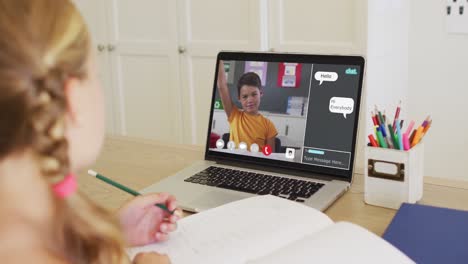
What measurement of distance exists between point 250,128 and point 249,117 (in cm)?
2

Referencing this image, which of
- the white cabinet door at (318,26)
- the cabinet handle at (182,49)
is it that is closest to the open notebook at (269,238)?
the white cabinet door at (318,26)

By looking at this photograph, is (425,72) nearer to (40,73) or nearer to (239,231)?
(239,231)

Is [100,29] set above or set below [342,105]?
above

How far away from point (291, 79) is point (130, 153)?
0.48 meters

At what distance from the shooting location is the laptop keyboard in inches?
47.2

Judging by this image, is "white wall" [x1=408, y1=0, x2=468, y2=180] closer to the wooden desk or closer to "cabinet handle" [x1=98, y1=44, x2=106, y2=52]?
the wooden desk

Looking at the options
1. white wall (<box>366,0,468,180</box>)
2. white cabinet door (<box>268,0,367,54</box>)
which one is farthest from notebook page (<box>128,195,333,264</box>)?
white cabinet door (<box>268,0,367,54</box>)

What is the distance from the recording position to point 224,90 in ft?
4.59

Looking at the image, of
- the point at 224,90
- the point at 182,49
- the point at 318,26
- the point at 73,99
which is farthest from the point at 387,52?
the point at 73,99

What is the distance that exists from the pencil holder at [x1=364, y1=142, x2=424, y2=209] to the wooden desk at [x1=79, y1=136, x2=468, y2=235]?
0.9 inches

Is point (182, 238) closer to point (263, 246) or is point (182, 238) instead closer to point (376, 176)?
point (263, 246)

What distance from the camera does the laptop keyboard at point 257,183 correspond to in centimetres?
120

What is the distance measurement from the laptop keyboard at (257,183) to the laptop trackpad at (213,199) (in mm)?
31

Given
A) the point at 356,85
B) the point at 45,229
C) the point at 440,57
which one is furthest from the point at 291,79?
the point at 440,57
